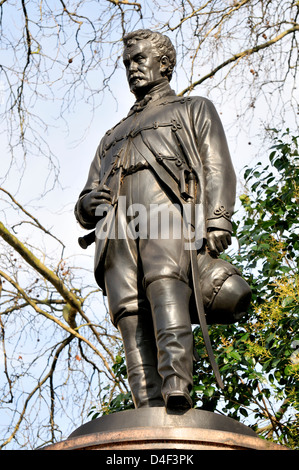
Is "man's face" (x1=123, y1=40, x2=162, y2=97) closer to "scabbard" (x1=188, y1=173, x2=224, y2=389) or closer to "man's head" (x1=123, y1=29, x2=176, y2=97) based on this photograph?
"man's head" (x1=123, y1=29, x2=176, y2=97)

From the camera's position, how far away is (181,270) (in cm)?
464

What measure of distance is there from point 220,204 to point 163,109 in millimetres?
694

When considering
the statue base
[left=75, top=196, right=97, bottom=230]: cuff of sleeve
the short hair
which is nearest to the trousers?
the statue base

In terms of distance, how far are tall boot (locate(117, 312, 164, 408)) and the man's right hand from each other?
63 centimetres

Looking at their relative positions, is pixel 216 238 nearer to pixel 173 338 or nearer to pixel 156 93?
pixel 173 338

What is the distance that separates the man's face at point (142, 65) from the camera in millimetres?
5242

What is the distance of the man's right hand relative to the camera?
500 centimetres

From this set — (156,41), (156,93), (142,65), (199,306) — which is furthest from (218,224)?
(156,41)

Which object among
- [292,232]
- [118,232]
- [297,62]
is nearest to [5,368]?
[292,232]

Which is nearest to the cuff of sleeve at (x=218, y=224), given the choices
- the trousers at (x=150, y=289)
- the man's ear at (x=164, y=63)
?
the trousers at (x=150, y=289)

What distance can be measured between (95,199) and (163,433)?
1.44 metres

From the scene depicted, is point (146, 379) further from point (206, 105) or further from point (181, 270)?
point (206, 105)

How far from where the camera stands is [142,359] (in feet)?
15.4

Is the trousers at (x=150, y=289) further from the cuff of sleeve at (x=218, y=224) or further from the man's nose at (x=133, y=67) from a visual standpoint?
the man's nose at (x=133, y=67)
